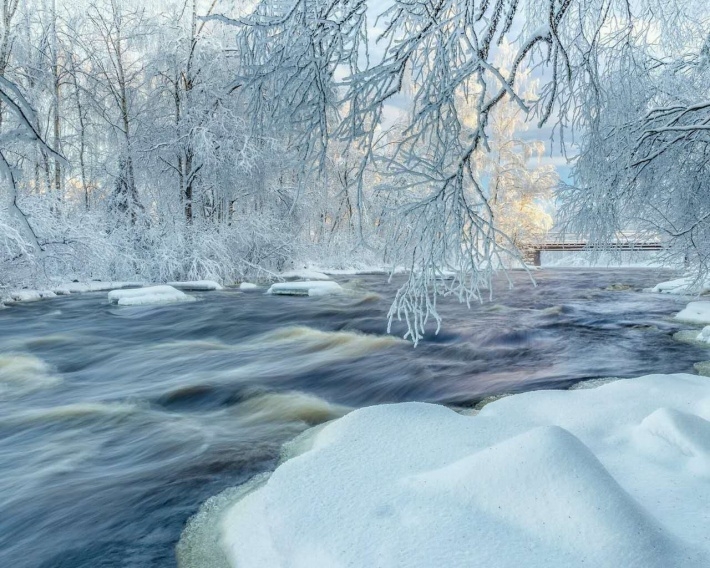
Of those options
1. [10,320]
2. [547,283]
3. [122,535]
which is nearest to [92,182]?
[10,320]

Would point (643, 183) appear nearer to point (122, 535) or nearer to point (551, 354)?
point (551, 354)

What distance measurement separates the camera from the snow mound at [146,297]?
1065 cm

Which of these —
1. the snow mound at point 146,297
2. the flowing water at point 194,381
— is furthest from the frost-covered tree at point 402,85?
the snow mound at point 146,297

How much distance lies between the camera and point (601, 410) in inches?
135

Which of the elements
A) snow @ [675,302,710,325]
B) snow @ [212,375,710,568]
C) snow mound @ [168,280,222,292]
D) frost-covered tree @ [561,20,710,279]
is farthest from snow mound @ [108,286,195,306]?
snow @ [675,302,710,325]

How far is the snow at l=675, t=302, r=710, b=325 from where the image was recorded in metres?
8.22

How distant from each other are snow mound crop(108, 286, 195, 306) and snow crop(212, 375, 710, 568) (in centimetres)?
854

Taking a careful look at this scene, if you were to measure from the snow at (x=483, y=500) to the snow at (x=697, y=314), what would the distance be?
628cm

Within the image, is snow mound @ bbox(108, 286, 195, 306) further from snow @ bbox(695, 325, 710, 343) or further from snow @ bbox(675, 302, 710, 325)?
snow @ bbox(675, 302, 710, 325)

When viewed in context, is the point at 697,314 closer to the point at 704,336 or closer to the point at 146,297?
the point at 704,336

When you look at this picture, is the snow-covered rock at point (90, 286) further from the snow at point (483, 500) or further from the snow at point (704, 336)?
the snow at point (704, 336)

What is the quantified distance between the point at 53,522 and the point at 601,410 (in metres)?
3.23

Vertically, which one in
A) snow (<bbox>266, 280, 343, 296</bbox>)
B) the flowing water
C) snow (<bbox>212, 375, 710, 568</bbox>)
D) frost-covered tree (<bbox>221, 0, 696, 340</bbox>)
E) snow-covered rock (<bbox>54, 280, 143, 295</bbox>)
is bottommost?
the flowing water

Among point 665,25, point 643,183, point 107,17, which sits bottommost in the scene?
point 643,183
